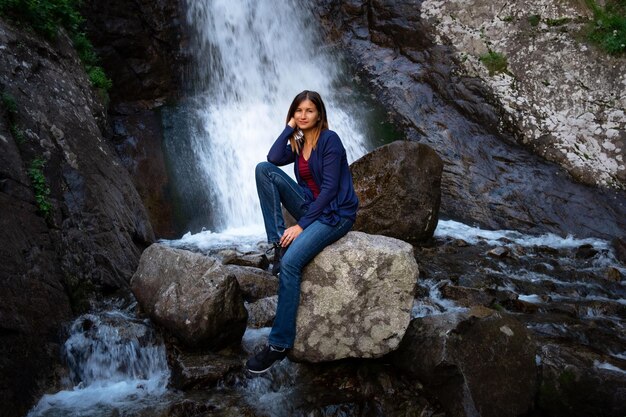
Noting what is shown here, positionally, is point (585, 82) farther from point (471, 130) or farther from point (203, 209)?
point (203, 209)

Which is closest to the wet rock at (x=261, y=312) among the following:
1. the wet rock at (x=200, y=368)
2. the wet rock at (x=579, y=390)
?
the wet rock at (x=200, y=368)

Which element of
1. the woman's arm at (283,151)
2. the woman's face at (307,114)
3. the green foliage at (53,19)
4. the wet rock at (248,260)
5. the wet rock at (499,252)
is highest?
the green foliage at (53,19)

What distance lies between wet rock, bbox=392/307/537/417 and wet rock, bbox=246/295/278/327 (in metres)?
1.57

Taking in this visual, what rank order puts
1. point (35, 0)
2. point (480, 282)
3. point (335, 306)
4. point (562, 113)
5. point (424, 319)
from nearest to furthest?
point (335, 306), point (424, 319), point (480, 282), point (35, 0), point (562, 113)

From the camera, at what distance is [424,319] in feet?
15.2

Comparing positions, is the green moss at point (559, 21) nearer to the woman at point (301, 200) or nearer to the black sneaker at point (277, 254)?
the woman at point (301, 200)

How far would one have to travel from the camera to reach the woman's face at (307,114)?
4.25 m

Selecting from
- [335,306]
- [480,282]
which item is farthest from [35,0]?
[480,282]

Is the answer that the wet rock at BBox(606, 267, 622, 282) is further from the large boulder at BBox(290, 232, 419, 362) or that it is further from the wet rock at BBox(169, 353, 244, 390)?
the wet rock at BBox(169, 353, 244, 390)

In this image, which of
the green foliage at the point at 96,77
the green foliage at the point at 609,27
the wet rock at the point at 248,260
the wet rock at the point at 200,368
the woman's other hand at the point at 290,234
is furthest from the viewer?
the green foliage at the point at 609,27

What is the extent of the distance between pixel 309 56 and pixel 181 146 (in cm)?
568

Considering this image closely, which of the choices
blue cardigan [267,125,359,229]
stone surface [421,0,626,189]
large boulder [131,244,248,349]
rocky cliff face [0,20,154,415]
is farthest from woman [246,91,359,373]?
stone surface [421,0,626,189]

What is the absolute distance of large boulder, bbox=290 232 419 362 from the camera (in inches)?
163

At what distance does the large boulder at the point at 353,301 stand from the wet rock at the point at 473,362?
33 cm
